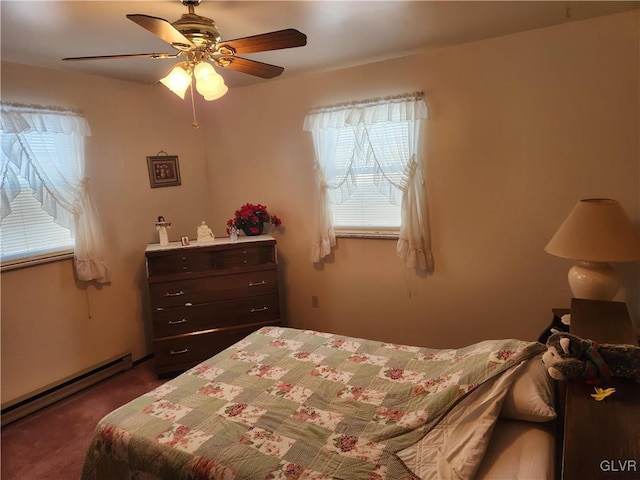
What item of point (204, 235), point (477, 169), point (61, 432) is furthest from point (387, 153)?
point (61, 432)

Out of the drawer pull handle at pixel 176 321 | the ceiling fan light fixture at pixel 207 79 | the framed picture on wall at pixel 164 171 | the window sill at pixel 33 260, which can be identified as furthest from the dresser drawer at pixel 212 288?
the ceiling fan light fixture at pixel 207 79

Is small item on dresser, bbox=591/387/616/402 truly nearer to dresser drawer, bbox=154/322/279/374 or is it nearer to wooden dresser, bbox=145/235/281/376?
wooden dresser, bbox=145/235/281/376

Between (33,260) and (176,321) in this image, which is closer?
(33,260)

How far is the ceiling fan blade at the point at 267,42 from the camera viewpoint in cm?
157

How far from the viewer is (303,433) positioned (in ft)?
5.07

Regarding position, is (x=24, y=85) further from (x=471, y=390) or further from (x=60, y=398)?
(x=471, y=390)

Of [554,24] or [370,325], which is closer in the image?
[554,24]

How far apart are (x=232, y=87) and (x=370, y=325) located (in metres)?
2.50

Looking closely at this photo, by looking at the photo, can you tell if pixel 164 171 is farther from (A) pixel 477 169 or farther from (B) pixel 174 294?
(A) pixel 477 169

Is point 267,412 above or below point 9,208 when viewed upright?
below

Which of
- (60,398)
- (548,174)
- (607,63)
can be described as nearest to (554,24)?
(607,63)

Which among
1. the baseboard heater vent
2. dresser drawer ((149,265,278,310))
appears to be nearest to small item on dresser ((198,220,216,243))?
dresser drawer ((149,265,278,310))

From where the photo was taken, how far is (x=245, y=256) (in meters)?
3.24

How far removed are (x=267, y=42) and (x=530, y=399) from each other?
1.75 m
